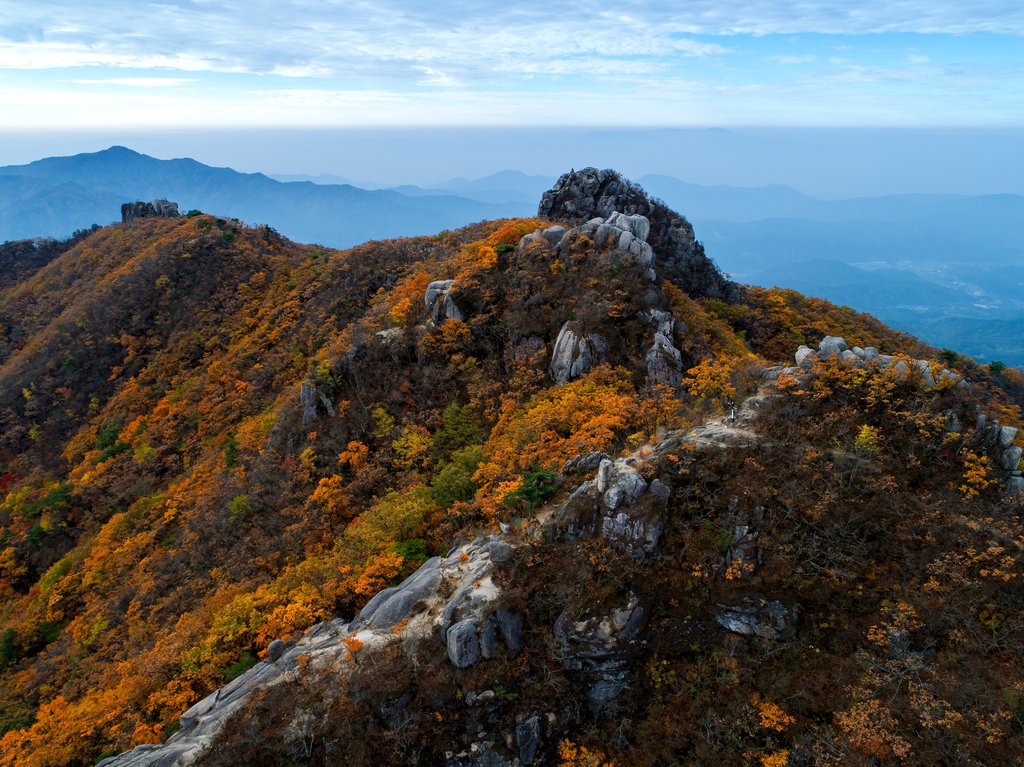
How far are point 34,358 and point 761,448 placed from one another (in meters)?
68.8

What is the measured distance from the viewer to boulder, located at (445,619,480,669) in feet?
44.1

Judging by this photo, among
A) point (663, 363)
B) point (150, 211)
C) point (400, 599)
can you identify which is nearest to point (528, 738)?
point (400, 599)

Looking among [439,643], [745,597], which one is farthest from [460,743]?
[745,597]

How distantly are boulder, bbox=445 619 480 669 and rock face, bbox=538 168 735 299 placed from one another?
28.4 meters

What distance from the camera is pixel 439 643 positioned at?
45.4ft

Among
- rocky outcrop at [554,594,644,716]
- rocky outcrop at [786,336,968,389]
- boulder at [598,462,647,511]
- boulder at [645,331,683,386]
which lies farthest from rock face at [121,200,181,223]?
rocky outcrop at [786,336,968,389]

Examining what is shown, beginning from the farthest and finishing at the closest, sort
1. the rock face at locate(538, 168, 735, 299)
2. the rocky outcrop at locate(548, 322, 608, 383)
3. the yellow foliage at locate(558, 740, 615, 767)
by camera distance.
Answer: the rock face at locate(538, 168, 735, 299) < the rocky outcrop at locate(548, 322, 608, 383) < the yellow foliage at locate(558, 740, 615, 767)

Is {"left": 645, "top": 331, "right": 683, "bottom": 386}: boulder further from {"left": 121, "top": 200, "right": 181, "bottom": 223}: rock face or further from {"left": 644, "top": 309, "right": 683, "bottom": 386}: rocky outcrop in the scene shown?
{"left": 121, "top": 200, "right": 181, "bottom": 223}: rock face

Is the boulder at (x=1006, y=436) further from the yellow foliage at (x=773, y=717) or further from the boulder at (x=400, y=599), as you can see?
the boulder at (x=400, y=599)

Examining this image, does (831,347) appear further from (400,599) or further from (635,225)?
(400,599)

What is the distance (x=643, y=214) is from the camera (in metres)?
39.5

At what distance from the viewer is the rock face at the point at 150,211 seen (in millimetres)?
79125

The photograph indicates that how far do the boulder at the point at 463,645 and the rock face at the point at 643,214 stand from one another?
93.3 ft

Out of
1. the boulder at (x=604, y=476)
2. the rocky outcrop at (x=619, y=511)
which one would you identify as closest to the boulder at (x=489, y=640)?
the rocky outcrop at (x=619, y=511)
